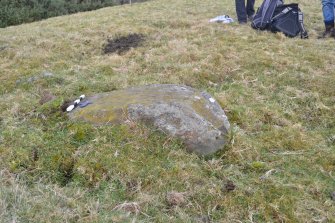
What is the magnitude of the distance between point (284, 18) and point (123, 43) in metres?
3.92

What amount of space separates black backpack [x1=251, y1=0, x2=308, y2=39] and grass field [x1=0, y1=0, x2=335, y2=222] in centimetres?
71

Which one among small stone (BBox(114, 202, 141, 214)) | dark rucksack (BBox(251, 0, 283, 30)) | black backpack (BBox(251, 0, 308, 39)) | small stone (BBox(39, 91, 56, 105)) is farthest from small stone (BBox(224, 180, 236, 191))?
dark rucksack (BBox(251, 0, 283, 30))

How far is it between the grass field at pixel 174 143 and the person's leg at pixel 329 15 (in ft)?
3.42

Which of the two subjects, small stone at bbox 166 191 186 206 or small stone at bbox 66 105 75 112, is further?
small stone at bbox 66 105 75 112

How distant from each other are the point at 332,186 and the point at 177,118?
1.79 meters

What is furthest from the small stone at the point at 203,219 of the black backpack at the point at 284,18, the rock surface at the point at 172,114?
the black backpack at the point at 284,18

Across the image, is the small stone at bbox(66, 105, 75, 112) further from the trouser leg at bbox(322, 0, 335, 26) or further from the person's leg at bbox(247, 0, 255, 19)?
the person's leg at bbox(247, 0, 255, 19)

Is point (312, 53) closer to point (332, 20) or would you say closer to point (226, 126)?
point (332, 20)

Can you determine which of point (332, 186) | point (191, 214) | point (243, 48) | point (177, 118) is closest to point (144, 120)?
point (177, 118)

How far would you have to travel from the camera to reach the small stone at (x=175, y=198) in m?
3.43

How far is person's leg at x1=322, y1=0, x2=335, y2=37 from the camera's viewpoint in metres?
8.77

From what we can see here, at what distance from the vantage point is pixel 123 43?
870 cm

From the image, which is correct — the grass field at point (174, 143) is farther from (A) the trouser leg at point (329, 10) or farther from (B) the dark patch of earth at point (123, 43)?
(A) the trouser leg at point (329, 10)

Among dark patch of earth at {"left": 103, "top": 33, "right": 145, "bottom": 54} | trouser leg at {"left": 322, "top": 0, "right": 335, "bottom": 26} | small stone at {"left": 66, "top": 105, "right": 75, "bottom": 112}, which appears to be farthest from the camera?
trouser leg at {"left": 322, "top": 0, "right": 335, "bottom": 26}
